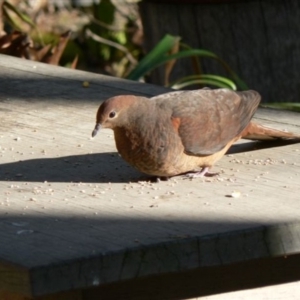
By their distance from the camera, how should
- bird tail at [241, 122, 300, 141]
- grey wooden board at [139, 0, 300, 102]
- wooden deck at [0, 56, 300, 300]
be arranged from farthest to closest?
grey wooden board at [139, 0, 300, 102], bird tail at [241, 122, 300, 141], wooden deck at [0, 56, 300, 300]

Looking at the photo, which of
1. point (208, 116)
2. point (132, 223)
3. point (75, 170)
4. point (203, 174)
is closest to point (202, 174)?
point (203, 174)

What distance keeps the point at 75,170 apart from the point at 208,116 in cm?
50

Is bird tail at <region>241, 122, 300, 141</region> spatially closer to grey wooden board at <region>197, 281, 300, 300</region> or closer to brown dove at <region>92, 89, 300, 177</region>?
brown dove at <region>92, 89, 300, 177</region>

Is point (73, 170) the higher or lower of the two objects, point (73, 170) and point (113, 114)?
the lower

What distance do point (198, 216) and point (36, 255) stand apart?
50 centimetres

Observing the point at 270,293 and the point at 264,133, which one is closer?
the point at 270,293

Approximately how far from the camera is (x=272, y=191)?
112 inches

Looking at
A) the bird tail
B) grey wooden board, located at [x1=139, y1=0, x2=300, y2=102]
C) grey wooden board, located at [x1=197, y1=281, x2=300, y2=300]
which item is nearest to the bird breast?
the bird tail

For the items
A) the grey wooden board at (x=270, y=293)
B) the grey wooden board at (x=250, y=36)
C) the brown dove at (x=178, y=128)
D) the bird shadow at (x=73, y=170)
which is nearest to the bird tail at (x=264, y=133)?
the brown dove at (x=178, y=128)

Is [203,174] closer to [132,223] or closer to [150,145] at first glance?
[150,145]

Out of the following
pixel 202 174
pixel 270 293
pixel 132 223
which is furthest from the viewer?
pixel 202 174

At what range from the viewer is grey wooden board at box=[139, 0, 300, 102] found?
5.93 m

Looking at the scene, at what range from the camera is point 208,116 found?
332 centimetres

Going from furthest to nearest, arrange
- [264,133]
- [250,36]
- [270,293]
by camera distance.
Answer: [250,36] → [264,133] → [270,293]
